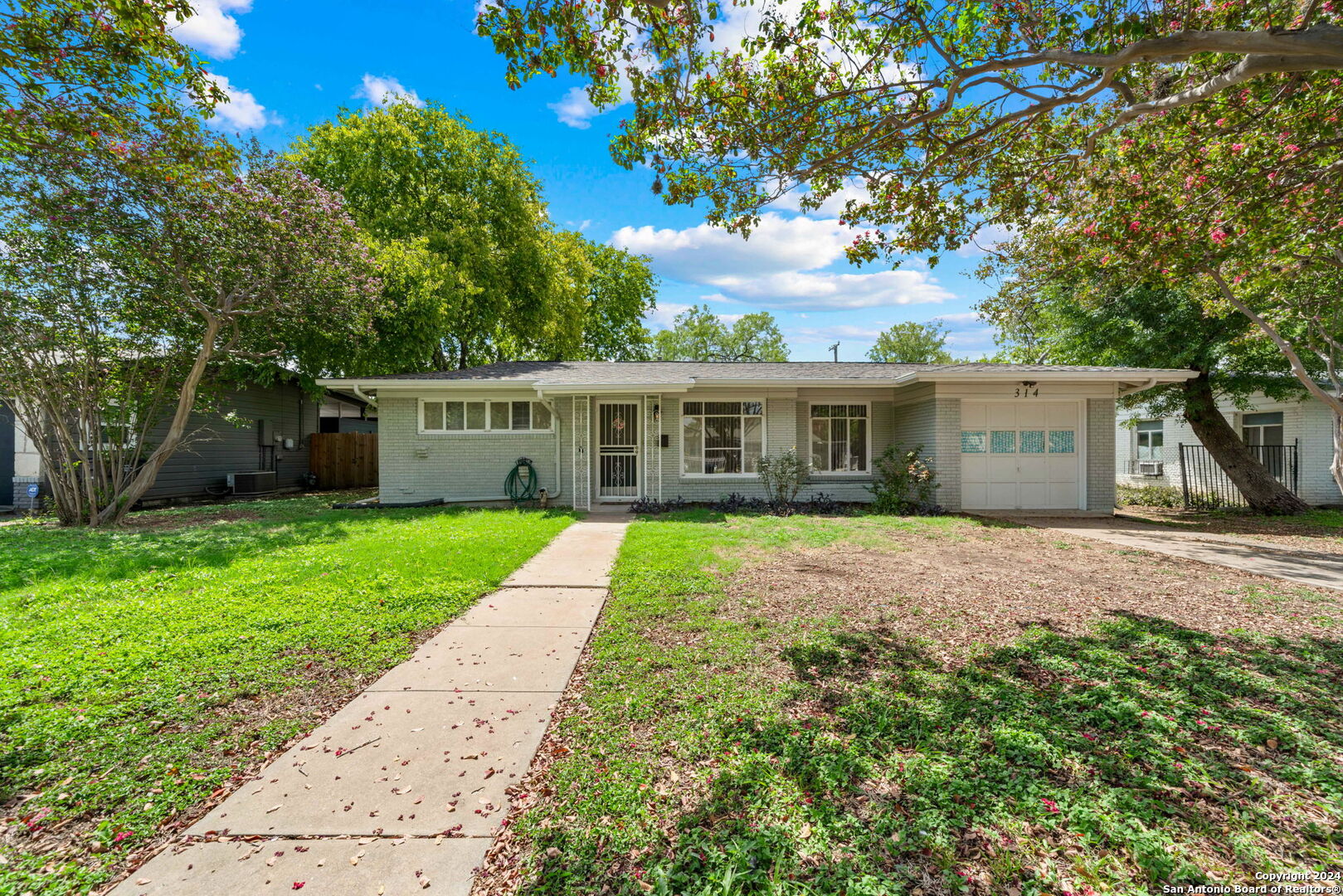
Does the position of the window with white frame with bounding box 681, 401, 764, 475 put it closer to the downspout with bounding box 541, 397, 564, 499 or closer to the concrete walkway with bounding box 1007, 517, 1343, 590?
the downspout with bounding box 541, 397, 564, 499

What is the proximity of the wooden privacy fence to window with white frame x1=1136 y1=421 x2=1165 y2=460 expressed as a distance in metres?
24.7

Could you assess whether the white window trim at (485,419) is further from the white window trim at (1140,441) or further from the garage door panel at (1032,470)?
the white window trim at (1140,441)

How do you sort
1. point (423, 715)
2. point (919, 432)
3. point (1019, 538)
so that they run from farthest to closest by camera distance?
1. point (919, 432)
2. point (1019, 538)
3. point (423, 715)

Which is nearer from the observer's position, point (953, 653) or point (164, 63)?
point (953, 653)

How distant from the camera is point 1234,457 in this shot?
12055 millimetres

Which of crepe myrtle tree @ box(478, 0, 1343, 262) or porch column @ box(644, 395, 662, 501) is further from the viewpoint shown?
porch column @ box(644, 395, 662, 501)

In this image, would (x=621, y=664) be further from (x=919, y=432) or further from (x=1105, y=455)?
(x=1105, y=455)

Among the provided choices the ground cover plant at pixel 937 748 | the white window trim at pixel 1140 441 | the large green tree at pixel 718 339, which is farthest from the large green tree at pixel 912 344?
the ground cover plant at pixel 937 748

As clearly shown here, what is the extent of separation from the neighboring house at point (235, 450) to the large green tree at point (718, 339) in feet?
95.7

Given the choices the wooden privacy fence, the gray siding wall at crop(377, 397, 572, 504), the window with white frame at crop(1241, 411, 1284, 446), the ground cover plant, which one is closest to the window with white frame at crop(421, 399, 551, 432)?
the gray siding wall at crop(377, 397, 572, 504)

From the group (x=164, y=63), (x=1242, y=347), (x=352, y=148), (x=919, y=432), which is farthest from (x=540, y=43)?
(x=352, y=148)

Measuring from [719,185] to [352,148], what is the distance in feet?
51.9

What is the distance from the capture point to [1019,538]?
8203 mm

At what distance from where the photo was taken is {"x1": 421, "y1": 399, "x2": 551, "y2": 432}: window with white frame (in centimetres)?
1188
